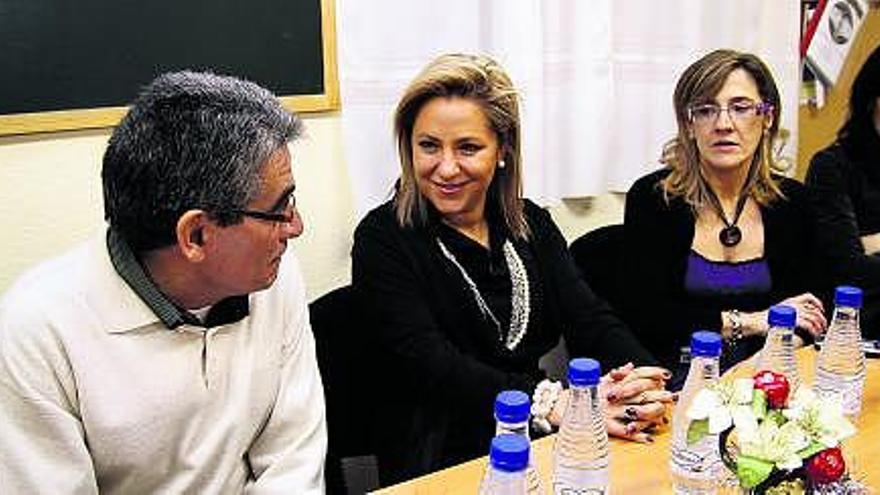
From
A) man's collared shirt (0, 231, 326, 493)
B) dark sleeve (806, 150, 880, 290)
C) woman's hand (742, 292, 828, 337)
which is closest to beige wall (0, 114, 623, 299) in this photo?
Answer: man's collared shirt (0, 231, 326, 493)

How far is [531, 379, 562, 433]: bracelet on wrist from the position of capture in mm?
1606

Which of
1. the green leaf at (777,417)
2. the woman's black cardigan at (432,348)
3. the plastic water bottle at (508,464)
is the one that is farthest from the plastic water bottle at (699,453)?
the woman's black cardigan at (432,348)

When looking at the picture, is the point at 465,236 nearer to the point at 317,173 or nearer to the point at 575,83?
the point at 317,173

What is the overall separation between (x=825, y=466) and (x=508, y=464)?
0.39 metres

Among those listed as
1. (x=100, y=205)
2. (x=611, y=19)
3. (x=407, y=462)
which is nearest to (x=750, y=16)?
(x=611, y=19)

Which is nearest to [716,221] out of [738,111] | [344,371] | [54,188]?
[738,111]

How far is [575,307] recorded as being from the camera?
2.04m

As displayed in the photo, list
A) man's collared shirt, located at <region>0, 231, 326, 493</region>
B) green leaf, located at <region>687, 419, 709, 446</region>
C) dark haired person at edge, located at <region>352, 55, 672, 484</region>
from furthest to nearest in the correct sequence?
dark haired person at edge, located at <region>352, 55, 672, 484</region> → man's collared shirt, located at <region>0, 231, 326, 493</region> → green leaf, located at <region>687, 419, 709, 446</region>

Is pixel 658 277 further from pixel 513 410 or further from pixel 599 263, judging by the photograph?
pixel 513 410

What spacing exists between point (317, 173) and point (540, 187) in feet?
2.17

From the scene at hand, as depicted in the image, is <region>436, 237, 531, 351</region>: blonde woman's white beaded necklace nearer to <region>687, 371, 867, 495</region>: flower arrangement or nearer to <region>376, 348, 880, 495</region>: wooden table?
<region>376, 348, 880, 495</region>: wooden table

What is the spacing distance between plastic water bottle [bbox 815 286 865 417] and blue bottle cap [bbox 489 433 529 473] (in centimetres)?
84

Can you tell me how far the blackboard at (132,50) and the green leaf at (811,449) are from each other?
136cm

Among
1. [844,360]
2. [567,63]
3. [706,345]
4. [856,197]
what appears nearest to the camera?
[706,345]
